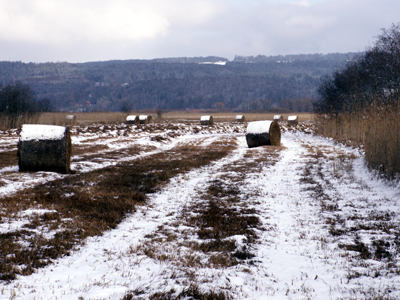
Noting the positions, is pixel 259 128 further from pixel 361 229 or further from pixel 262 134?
pixel 361 229

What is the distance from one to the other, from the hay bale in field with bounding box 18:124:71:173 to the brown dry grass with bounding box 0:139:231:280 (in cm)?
94

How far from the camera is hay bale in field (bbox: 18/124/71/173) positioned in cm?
1040

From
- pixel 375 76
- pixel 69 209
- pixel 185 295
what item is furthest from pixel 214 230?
pixel 375 76

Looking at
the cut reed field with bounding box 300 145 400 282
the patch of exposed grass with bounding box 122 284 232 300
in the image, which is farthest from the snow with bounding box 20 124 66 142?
the patch of exposed grass with bounding box 122 284 232 300

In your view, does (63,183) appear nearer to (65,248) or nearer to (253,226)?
(65,248)

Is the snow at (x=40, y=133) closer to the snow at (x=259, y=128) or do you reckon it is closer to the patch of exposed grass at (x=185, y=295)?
the patch of exposed grass at (x=185, y=295)

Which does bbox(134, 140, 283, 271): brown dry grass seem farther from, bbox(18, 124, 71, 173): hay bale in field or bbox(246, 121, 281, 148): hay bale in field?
bbox(246, 121, 281, 148): hay bale in field

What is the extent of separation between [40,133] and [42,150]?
56 centimetres

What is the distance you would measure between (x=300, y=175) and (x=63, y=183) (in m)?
7.49

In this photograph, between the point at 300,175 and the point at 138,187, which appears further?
the point at 300,175

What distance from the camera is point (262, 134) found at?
21.1m

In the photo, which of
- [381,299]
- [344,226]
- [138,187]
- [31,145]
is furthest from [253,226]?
[31,145]

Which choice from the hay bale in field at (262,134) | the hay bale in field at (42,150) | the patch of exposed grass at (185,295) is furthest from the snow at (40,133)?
the hay bale in field at (262,134)

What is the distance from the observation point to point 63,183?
9.07 metres
